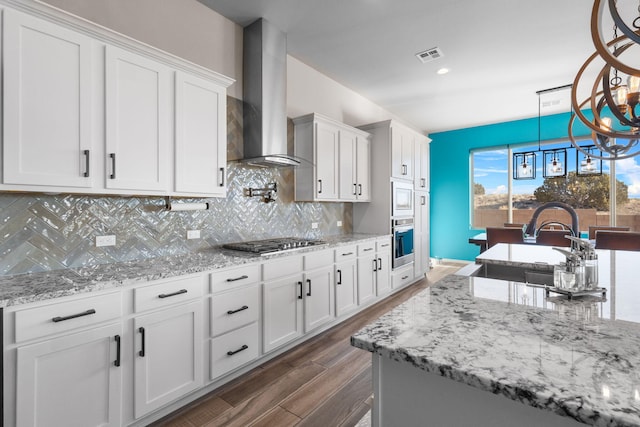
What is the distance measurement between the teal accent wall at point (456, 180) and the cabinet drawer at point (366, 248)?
3.46m

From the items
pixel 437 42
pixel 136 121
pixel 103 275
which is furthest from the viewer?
pixel 437 42

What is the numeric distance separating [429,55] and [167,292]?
343cm

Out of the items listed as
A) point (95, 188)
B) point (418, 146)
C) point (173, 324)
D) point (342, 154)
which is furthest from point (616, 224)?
point (95, 188)

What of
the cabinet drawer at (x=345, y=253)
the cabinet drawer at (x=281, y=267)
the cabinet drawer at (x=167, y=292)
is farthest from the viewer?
the cabinet drawer at (x=345, y=253)

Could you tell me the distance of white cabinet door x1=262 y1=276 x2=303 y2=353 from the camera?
2445 millimetres

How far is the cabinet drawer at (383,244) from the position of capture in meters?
3.97

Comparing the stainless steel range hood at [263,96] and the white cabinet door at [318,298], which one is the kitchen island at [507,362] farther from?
the stainless steel range hood at [263,96]

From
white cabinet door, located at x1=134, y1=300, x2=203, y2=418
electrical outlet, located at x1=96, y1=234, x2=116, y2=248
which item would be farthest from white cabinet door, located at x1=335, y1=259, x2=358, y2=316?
electrical outlet, located at x1=96, y1=234, x2=116, y2=248

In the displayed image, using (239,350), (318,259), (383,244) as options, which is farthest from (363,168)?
(239,350)

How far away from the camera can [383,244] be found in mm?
4078

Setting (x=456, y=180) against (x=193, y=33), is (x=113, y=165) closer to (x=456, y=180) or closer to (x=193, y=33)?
(x=193, y=33)

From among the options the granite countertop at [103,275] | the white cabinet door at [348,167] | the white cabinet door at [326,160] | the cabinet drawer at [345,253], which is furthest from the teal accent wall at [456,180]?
the granite countertop at [103,275]

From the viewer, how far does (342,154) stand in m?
3.88

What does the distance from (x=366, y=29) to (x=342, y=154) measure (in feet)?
4.45
